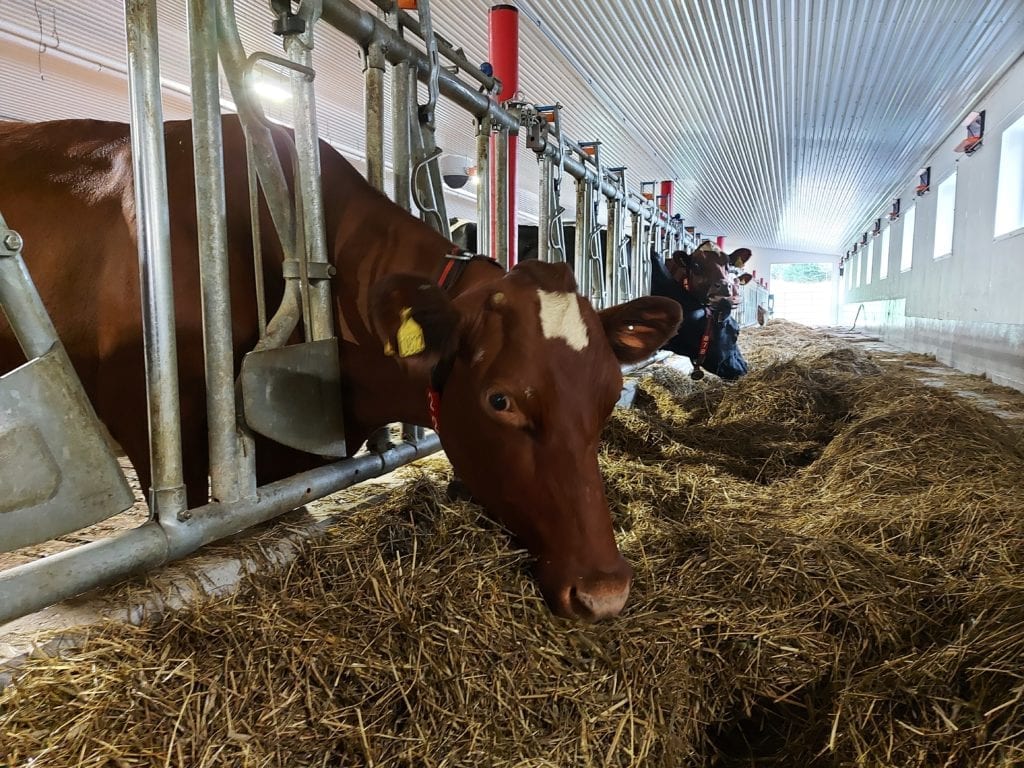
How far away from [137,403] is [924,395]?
4907 millimetres

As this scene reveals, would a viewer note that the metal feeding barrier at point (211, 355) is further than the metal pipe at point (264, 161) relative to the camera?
No

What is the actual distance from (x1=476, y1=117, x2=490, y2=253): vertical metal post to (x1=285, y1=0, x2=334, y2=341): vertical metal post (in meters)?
1.38

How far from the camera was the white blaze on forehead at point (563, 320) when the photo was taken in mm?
1726

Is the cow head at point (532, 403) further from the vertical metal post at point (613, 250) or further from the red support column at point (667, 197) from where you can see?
the red support column at point (667, 197)

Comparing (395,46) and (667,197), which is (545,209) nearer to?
(395,46)

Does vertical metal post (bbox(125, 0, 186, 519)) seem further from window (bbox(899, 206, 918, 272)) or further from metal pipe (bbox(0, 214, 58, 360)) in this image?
window (bbox(899, 206, 918, 272))

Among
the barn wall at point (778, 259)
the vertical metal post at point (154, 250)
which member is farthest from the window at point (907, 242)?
the barn wall at point (778, 259)

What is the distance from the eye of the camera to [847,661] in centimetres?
162

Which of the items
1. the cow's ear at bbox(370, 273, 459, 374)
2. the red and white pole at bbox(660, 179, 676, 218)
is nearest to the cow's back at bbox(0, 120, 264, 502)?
the cow's ear at bbox(370, 273, 459, 374)

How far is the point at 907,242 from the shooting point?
16.7 metres

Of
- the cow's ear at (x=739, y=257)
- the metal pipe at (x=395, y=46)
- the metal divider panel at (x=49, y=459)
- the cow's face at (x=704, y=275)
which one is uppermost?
the metal pipe at (x=395, y=46)

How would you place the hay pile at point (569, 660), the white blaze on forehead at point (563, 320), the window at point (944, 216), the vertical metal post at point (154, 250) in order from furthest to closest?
1. the window at point (944, 216)
2. the white blaze on forehead at point (563, 320)
3. the vertical metal post at point (154, 250)
4. the hay pile at point (569, 660)

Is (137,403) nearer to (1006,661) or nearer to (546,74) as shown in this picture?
(1006,661)

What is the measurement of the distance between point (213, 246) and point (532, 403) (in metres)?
0.92
